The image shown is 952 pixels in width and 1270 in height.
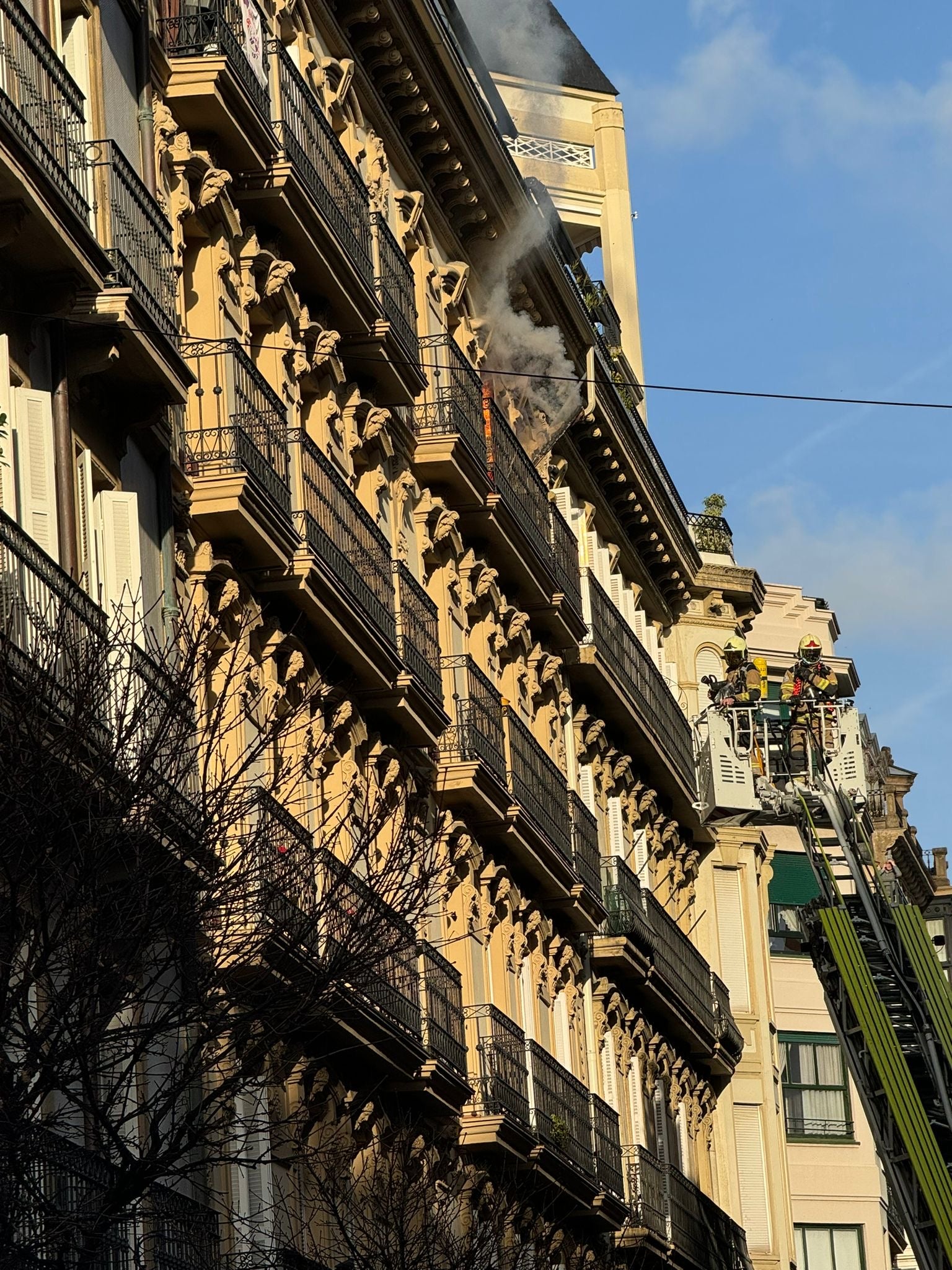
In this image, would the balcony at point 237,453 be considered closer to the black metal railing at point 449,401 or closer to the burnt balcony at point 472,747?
the burnt balcony at point 472,747

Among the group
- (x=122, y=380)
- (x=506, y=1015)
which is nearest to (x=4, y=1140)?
(x=122, y=380)

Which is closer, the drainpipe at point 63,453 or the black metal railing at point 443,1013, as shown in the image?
the drainpipe at point 63,453

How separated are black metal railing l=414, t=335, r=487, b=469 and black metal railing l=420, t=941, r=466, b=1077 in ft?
23.3

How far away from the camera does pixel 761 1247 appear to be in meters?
54.9

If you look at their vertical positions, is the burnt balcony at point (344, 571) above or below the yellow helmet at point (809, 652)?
below

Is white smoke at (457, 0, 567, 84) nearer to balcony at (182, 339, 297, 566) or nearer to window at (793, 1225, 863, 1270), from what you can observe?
window at (793, 1225, 863, 1270)

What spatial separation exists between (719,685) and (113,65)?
2903cm

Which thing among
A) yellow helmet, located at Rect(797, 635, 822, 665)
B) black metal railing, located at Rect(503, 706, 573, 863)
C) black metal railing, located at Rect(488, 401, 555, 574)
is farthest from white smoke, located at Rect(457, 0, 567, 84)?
black metal railing, located at Rect(503, 706, 573, 863)

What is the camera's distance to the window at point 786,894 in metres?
63.2

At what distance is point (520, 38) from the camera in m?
57.7

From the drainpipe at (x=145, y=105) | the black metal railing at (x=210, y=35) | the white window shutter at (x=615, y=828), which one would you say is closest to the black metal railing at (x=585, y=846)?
the white window shutter at (x=615, y=828)

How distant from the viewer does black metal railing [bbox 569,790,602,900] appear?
43.3m

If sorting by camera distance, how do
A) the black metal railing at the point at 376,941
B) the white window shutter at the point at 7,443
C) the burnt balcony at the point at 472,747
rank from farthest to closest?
1. the burnt balcony at the point at 472,747
2. the white window shutter at the point at 7,443
3. the black metal railing at the point at 376,941

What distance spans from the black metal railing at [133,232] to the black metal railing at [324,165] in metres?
5.56
